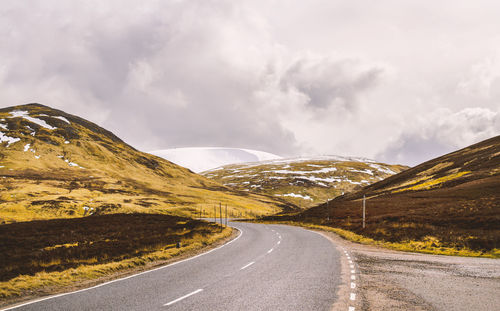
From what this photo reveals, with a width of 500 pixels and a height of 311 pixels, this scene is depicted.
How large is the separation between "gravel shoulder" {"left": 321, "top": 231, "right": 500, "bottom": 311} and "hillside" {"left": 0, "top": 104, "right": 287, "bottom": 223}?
64.6 metres

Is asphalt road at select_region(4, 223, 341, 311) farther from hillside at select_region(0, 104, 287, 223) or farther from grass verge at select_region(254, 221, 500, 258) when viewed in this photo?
hillside at select_region(0, 104, 287, 223)

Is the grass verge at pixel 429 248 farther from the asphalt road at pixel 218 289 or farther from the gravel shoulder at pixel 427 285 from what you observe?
the asphalt road at pixel 218 289

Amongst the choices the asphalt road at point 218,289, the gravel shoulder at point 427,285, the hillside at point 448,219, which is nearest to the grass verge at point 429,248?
the hillside at point 448,219

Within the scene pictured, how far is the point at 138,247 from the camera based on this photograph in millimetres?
23266

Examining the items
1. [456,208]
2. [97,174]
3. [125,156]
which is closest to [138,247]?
[456,208]

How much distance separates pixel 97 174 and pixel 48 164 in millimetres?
20182

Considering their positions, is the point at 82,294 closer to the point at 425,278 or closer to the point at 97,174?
the point at 425,278

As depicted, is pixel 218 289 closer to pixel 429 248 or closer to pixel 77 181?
pixel 429 248

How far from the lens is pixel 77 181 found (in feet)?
376

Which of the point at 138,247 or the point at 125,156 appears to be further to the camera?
the point at 125,156

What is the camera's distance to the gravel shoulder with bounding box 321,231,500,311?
29.8 feet

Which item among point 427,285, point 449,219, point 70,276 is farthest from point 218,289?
point 449,219

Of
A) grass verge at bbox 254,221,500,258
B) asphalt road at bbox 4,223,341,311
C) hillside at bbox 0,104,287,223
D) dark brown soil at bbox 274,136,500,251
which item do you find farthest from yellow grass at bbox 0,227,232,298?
hillside at bbox 0,104,287,223

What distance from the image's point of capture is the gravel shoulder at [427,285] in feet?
29.8
